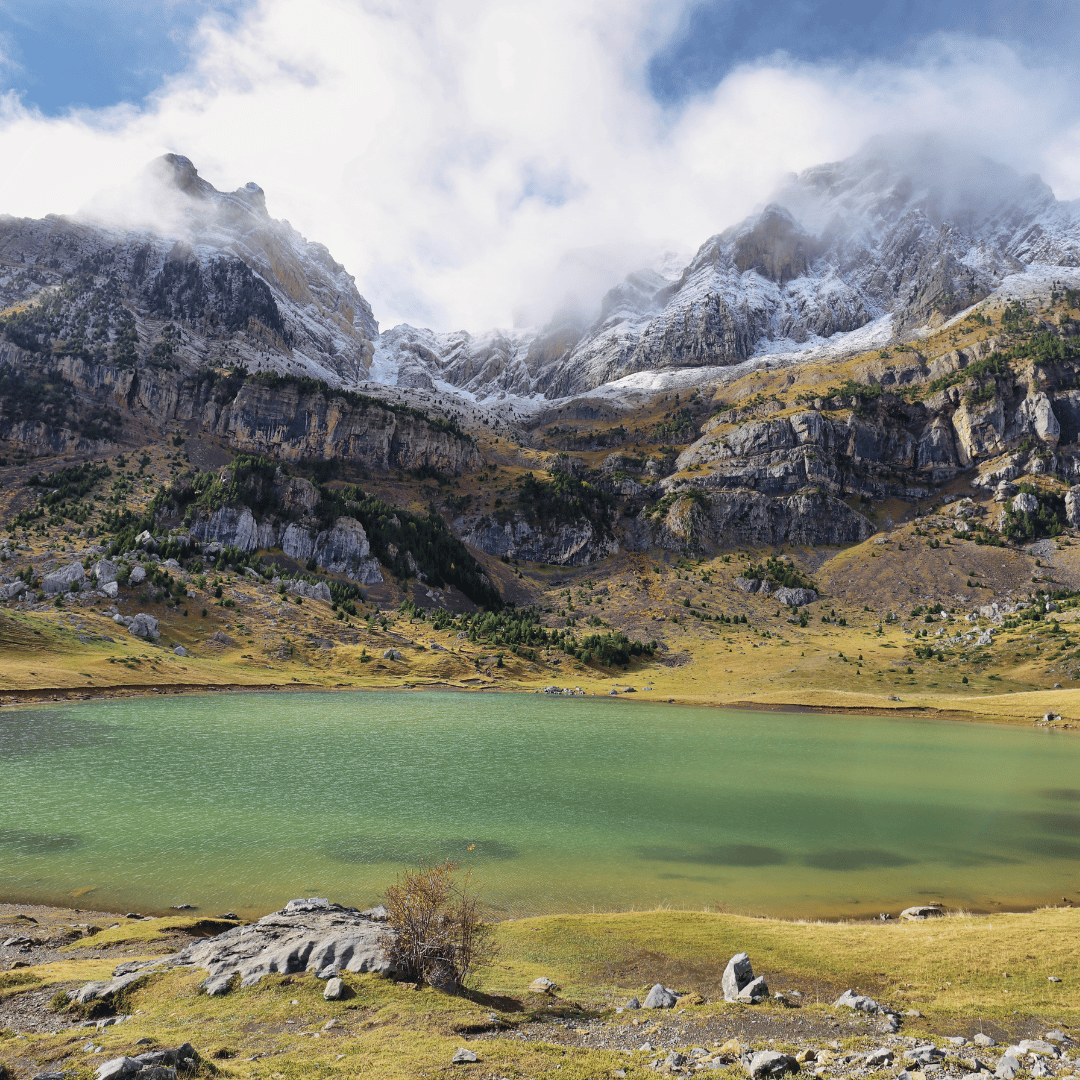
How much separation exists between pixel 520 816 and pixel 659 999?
21256mm

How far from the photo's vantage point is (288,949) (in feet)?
51.1

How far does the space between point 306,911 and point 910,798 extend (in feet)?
147

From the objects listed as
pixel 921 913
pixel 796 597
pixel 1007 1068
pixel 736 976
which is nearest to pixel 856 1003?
pixel 736 976

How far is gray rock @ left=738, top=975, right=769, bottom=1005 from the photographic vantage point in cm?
1495

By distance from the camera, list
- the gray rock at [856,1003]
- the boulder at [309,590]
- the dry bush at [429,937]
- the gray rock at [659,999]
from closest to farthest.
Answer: the gray rock at [856,1003], the gray rock at [659,999], the dry bush at [429,937], the boulder at [309,590]

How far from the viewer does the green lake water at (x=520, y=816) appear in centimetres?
2572

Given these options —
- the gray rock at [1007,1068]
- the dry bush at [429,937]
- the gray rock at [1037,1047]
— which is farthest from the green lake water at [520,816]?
the gray rock at [1007,1068]

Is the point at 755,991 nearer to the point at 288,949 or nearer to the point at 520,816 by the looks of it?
the point at 288,949

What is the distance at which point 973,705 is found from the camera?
335 feet

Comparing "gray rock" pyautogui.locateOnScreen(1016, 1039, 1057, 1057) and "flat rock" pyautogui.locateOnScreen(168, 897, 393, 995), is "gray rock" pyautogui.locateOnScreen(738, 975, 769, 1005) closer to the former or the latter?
"gray rock" pyautogui.locateOnScreen(1016, 1039, 1057, 1057)

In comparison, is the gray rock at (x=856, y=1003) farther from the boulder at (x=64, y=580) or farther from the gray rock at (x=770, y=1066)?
the boulder at (x=64, y=580)

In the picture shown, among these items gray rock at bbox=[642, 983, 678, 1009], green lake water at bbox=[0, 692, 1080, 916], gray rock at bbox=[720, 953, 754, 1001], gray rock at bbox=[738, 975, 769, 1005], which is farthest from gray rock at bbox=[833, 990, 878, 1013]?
green lake water at bbox=[0, 692, 1080, 916]

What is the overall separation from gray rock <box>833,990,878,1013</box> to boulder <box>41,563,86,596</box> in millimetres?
133765

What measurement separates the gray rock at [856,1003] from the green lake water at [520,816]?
35.1ft
